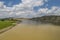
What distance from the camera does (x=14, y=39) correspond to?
228 inches

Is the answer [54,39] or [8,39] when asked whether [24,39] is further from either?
[54,39]

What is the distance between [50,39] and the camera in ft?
19.2

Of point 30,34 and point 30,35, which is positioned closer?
point 30,35

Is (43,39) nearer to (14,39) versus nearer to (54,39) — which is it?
(54,39)

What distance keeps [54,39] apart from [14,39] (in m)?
1.55

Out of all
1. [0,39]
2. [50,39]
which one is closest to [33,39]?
[50,39]

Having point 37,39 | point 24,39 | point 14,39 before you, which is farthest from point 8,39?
point 37,39

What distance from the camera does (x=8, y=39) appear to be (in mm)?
5770

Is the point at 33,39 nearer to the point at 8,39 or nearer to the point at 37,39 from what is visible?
the point at 37,39

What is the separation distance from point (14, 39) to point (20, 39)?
23cm

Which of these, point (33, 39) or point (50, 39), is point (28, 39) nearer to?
point (33, 39)

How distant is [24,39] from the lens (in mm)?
5805

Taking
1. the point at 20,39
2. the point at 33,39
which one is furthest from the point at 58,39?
the point at 20,39

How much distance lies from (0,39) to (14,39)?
20.9 inches
